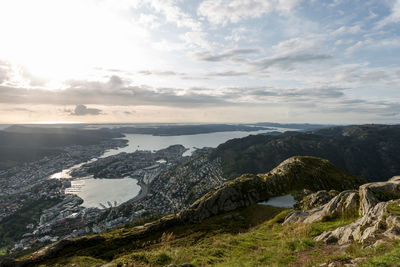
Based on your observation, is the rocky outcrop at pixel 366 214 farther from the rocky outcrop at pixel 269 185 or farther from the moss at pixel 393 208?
the rocky outcrop at pixel 269 185

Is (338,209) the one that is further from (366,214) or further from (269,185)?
(269,185)

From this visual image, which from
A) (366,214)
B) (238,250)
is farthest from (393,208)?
(238,250)

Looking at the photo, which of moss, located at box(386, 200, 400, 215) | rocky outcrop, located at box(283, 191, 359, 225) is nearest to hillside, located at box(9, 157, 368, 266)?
rocky outcrop, located at box(283, 191, 359, 225)

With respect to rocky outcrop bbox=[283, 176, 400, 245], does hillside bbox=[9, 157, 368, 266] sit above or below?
below

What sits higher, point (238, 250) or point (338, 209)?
point (338, 209)

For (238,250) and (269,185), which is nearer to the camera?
(238,250)

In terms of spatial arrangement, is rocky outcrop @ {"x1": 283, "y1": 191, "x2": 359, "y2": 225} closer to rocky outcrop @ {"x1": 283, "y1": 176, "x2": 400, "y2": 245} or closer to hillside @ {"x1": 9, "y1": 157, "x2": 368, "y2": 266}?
rocky outcrop @ {"x1": 283, "y1": 176, "x2": 400, "y2": 245}

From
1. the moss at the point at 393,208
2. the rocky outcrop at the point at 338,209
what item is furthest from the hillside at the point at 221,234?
the moss at the point at 393,208
